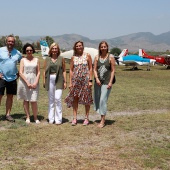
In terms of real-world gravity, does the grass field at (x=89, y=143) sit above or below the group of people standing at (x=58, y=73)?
below

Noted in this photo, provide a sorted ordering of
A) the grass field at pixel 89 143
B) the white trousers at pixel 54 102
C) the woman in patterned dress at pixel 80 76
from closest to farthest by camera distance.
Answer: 1. the grass field at pixel 89 143
2. the woman in patterned dress at pixel 80 76
3. the white trousers at pixel 54 102

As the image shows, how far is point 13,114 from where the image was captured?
675cm

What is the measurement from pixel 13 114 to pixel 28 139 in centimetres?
216

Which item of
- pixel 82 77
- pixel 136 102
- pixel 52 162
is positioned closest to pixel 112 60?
pixel 82 77

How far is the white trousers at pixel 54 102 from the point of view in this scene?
5.60 metres

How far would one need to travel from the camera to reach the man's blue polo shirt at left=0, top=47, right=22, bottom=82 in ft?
18.1

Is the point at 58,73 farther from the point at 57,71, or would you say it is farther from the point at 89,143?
the point at 89,143

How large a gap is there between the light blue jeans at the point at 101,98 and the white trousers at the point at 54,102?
0.74m

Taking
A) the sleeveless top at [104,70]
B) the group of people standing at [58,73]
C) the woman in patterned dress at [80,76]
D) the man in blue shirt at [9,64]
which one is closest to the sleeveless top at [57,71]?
the group of people standing at [58,73]

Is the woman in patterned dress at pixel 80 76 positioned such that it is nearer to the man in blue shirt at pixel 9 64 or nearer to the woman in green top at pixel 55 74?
the woman in green top at pixel 55 74

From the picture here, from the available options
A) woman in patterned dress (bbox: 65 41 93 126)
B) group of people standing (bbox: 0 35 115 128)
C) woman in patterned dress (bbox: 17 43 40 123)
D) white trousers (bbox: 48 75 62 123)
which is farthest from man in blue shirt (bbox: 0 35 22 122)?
woman in patterned dress (bbox: 65 41 93 126)

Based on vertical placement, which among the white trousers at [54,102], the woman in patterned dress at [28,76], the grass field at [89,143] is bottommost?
the grass field at [89,143]

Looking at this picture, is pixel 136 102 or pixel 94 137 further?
pixel 136 102

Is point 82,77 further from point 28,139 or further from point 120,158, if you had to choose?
point 120,158
